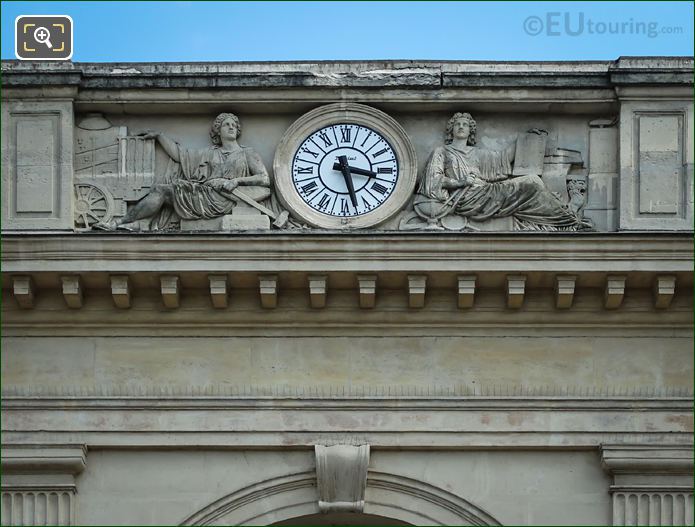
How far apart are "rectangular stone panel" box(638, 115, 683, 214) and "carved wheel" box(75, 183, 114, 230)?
5743 millimetres

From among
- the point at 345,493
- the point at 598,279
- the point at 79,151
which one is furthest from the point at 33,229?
the point at 598,279

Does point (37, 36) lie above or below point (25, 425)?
above

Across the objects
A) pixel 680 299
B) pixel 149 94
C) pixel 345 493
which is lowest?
pixel 345 493

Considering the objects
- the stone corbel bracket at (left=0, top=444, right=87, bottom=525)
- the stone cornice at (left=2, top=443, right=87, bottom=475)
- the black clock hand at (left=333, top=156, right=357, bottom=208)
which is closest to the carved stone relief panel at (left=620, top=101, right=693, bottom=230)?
the black clock hand at (left=333, top=156, right=357, bottom=208)

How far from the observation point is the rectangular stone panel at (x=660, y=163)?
27719 millimetres

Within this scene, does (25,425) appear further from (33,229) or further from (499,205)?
(499,205)

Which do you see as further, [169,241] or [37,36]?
[37,36]

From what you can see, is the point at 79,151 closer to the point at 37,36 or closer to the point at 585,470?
the point at 37,36

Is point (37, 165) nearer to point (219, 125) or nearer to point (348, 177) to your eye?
point (219, 125)

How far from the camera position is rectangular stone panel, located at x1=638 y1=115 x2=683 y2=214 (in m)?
27.7

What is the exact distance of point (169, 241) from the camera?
2709cm

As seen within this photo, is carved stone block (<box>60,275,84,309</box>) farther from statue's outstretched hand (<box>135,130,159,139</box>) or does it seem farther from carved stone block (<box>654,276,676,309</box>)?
carved stone block (<box>654,276,676,309</box>)

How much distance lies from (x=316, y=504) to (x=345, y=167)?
3.65 m

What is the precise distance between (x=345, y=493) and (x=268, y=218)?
3.09 metres
